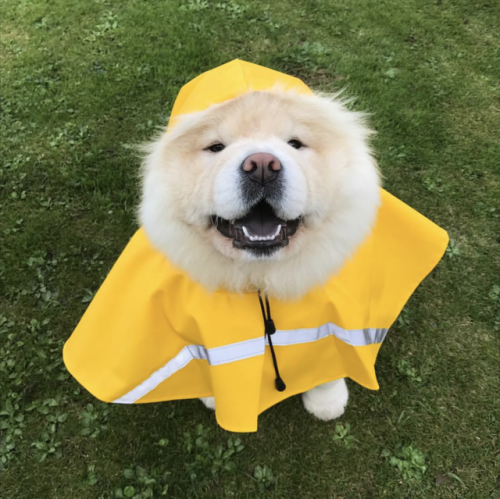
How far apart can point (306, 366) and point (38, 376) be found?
5.75 ft

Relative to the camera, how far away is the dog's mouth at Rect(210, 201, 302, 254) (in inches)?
54.3

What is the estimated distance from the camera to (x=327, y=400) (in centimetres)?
228

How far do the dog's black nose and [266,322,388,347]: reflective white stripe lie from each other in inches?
31.7

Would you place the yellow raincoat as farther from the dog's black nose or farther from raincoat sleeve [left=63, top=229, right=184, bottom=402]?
the dog's black nose

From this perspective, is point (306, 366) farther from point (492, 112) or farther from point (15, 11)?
point (15, 11)

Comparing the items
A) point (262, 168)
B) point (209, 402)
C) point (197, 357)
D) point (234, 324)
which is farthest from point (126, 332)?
point (262, 168)

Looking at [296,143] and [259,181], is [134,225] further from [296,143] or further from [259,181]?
[259,181]

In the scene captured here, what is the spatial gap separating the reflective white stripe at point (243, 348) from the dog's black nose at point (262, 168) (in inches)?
30.3

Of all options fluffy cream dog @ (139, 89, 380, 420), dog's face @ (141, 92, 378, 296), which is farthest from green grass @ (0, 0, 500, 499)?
dog's face @ (141, 92, 378, 296)

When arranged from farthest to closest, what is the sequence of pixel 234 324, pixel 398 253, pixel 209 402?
pixel 209 402
pixel 398 253
pixel 234 324

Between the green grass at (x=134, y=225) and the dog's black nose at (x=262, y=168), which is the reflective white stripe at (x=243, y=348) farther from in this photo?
the dog's black nose at (x=262, y=168)

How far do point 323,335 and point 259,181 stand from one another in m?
0.93

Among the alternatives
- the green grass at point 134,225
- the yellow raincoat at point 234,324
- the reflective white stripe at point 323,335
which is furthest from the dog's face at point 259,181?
the green grass at point 134,225

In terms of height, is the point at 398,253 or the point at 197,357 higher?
the point at 398,253
